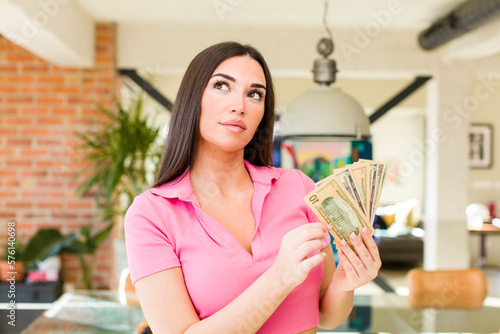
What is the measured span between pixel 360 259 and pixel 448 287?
2.57 meters

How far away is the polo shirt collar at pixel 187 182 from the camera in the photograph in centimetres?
113

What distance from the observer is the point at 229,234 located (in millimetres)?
1102

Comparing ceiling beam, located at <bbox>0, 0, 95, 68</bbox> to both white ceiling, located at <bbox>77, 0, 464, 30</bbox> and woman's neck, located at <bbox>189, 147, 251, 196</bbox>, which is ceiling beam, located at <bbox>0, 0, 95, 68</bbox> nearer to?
white ceiling, located at <bbox>77, 0, 464, 30</bbox>

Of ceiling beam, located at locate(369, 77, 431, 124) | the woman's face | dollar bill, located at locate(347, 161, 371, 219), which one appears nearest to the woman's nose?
the woman's face

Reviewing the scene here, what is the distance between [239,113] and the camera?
3.60 ft

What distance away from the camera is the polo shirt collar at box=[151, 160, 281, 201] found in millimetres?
1133

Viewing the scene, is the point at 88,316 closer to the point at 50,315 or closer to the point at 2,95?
the point at 50,315

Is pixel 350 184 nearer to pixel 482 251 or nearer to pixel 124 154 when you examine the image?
pixel 124 154

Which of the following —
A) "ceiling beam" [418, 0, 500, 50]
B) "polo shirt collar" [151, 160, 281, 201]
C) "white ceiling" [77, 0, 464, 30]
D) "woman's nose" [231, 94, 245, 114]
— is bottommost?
"polo shirt collar" [151, 160, 281, 201]

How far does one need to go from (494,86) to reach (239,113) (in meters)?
9.16

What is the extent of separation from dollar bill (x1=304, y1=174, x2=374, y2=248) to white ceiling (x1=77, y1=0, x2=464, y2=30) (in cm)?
361

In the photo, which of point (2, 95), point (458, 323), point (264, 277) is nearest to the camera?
point (264, 277)

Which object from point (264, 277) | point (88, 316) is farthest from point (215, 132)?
point (88, 316)

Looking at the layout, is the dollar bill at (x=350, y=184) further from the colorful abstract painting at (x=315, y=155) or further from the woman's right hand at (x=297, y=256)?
the colorful abstract painting at (x=315, y=155)
